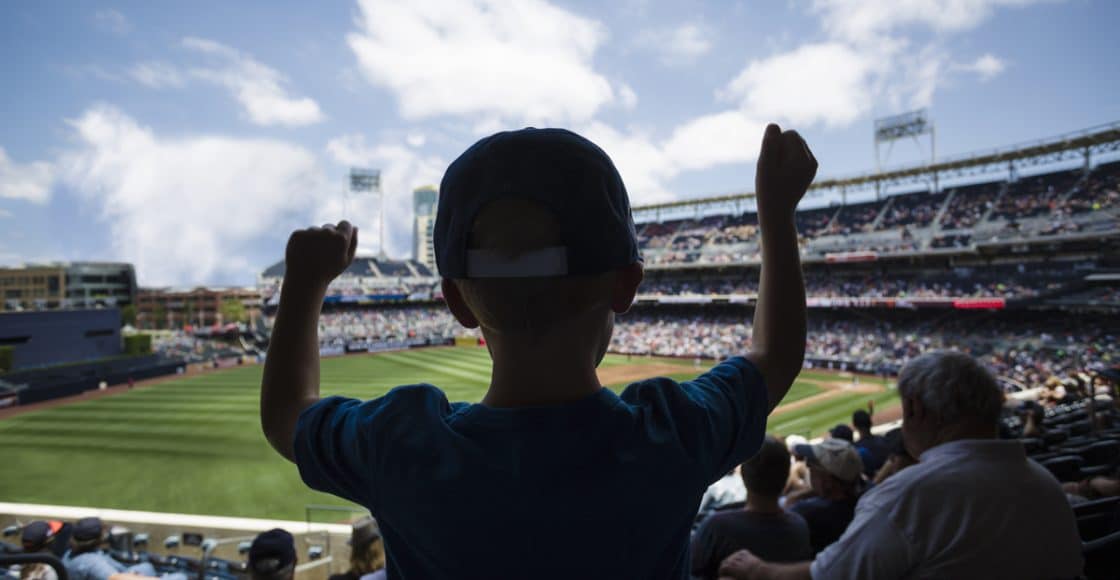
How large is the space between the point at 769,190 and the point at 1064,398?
14.5 metres

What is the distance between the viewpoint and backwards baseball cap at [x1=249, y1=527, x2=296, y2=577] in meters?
3.12

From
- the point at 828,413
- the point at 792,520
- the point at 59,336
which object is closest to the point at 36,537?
the point at 792,520

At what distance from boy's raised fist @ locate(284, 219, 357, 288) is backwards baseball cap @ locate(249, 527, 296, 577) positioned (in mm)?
2626

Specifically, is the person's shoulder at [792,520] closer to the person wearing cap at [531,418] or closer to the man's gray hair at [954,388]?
the man's gray hair at [954,388]

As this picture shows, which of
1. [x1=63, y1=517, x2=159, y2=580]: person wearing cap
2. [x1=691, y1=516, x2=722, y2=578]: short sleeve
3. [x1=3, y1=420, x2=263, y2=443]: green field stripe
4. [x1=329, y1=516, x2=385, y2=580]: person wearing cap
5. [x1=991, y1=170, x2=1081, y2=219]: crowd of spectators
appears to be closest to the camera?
[x1=691, y1=516, x2=722, y2=578]: short sleeve

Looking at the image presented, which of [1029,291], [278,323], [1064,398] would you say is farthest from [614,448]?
[1029,291]

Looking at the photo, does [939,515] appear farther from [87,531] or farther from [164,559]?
[164,559]

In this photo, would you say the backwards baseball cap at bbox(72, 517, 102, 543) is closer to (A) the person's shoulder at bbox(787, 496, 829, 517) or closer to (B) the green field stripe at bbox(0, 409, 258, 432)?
(A) the person's shoulder at bbox(787, 496, 829, 517)

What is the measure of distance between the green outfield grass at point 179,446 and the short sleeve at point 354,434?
12362mm

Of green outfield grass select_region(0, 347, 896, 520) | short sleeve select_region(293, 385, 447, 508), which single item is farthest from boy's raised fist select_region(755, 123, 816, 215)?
green outfield grass select_region(0, 347, 896, 520)

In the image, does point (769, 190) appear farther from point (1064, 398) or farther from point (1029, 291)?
point (1029, 291)

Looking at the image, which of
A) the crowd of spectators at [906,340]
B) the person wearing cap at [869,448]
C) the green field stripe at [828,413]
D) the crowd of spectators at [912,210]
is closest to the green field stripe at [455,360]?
the crowd of spectators at [906,340]

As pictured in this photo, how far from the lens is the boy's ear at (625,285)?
1.05 metres

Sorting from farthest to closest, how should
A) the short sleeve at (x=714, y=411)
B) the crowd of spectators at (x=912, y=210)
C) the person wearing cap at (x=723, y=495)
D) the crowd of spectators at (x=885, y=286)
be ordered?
the crowd of spectators at (x=912, y=210) < the crowd of spectators at (x=885, y=286) < the person wearing cap at (x=723, y=495) < the short sleeve at (x=714, y=411)
